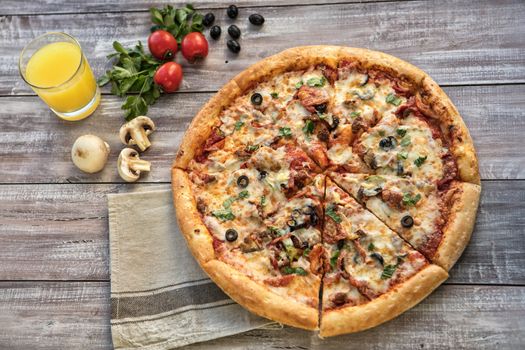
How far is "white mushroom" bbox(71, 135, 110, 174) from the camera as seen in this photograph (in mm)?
5801

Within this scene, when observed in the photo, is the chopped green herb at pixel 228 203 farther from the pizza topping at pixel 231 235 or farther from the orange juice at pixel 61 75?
the orange juice at pixel 61 75

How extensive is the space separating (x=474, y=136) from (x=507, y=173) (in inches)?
17.1

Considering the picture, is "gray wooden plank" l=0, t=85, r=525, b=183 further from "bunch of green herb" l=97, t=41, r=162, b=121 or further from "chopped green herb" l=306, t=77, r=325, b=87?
"chopped green herb" l=306, t=77, r=325, b=87

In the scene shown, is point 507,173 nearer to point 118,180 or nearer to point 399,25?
point 399,25

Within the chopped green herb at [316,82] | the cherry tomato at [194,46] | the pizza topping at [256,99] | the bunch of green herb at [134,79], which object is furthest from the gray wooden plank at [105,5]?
the pizza topping at [256,99]

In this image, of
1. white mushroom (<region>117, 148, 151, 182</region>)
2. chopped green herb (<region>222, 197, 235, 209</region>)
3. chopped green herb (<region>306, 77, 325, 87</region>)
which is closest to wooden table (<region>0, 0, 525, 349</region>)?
white mushroom (<region>117, 148, 151, 182</region>)

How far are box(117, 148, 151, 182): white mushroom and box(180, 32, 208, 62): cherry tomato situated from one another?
1.10m

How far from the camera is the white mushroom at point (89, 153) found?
19.0 feet

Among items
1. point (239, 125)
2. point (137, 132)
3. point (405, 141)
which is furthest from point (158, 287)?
point (405, 141)

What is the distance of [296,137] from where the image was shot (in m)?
5.48

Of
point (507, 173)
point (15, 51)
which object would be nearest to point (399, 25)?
point (507, 173)

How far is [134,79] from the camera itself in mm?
6172

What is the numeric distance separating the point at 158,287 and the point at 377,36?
314 centimetres

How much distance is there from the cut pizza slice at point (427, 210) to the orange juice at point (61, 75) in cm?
275
